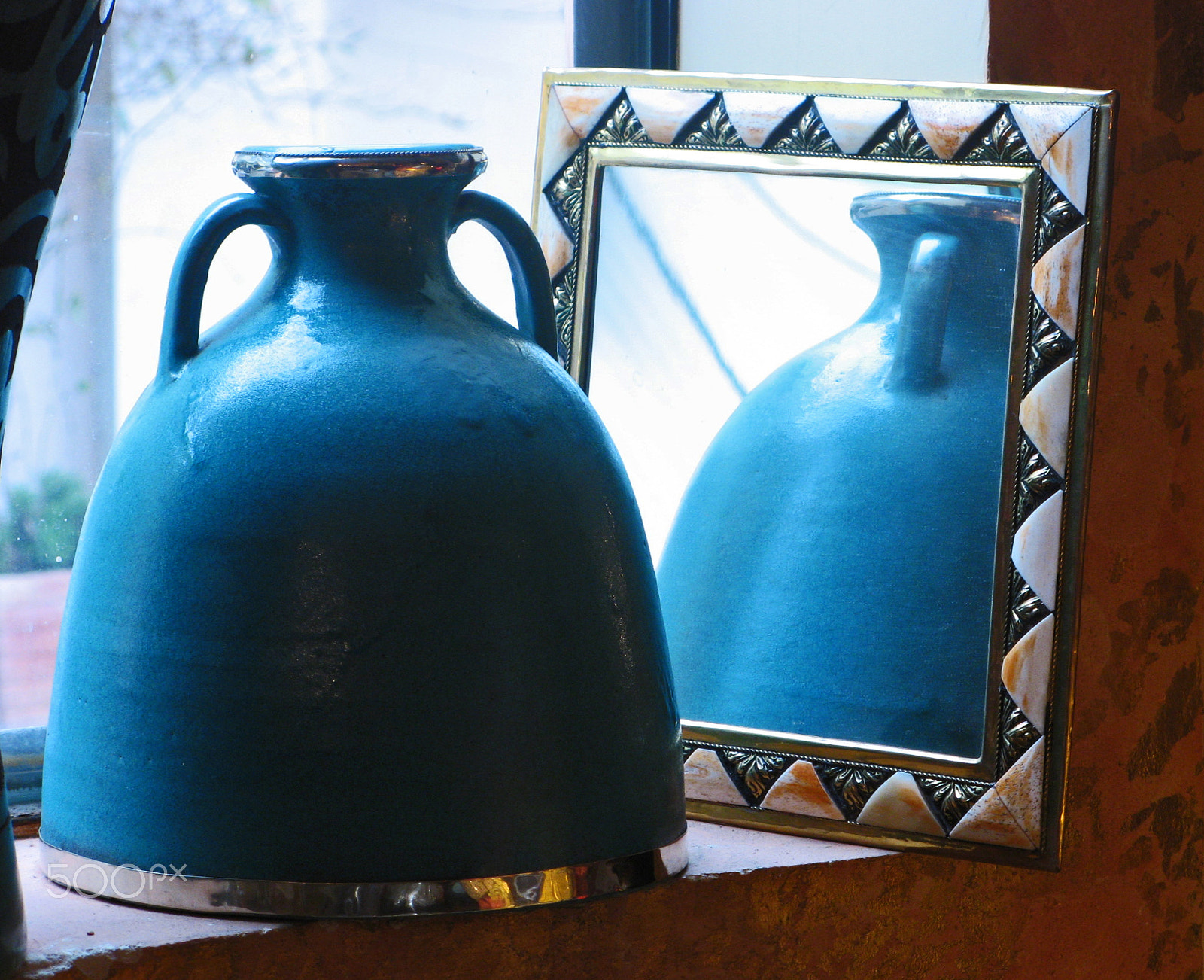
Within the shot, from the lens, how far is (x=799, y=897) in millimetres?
763

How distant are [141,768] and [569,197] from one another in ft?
1.48

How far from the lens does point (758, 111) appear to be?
0.83m

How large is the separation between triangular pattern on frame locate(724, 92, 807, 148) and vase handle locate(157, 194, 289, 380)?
30cm

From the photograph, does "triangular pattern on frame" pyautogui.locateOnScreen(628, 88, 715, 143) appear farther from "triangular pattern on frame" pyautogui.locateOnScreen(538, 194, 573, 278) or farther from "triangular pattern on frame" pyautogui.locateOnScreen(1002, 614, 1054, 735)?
Result: "triangular pattern on frame" pyautogui.locateOnScreen(1002, 614, 1054, 735)

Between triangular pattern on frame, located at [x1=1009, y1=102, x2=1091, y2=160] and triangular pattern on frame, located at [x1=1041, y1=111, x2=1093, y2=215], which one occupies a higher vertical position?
triangular pattern on frame, located at [x1=1009, y1=102, x2=1091, y2=160]

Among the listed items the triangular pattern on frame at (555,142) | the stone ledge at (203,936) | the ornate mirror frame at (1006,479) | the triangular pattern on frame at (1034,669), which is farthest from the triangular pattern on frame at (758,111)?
the stone ledge at (203,936)

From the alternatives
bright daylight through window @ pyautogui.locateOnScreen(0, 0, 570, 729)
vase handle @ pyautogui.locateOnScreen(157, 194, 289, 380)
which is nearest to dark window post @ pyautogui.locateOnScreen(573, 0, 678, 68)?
bright daylight through window @ pyautogui.locateOnScreen(0, 0, 570, 729)

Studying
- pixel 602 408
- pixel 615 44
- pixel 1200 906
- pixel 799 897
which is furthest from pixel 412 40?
pixel 1200 906

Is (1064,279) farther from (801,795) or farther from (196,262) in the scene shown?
(196,262)

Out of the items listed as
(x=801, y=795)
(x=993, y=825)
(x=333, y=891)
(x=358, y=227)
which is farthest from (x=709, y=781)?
(x=358, y=227)

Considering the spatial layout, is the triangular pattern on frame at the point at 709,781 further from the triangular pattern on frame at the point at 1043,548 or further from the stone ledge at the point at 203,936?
the triangular pattern on frame at the point at 1043,548

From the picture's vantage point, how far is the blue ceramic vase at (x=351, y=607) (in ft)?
2.00

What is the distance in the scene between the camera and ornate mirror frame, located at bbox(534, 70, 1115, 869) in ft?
2.49

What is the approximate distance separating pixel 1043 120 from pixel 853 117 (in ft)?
0.35
